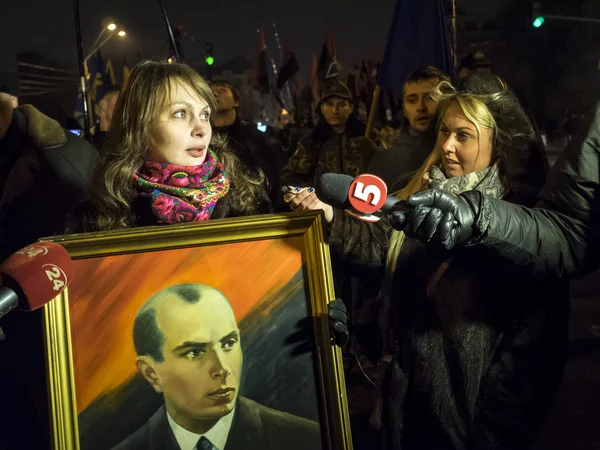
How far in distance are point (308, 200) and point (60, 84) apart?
35.7 meters

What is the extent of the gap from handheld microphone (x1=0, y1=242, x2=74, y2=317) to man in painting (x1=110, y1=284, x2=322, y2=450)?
13.7 inches

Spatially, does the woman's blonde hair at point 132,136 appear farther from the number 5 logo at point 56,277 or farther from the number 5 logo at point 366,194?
the number 5 logo at point 366,194

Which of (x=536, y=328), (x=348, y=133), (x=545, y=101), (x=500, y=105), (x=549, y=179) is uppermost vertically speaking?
(x=545, y=101)

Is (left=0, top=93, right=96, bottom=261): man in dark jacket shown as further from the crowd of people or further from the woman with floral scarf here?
the woman with floral scarf

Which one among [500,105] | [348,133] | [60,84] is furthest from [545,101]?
[500,105]

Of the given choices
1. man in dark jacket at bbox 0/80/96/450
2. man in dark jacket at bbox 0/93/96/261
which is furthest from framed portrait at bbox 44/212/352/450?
man in dark jacket at bbox 0/93/96/261

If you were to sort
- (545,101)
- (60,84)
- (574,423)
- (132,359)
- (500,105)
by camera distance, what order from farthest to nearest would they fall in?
1. (545,101)
2. (60,84)
3. (574,423)
4. (500,105)
5. (132,359)

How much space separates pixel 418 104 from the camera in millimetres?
4906

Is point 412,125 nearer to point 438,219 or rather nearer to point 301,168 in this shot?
point 301,168

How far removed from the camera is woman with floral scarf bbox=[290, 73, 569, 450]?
253 centimetres

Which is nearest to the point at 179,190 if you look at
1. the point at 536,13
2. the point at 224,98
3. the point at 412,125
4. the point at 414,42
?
the point at 412,125

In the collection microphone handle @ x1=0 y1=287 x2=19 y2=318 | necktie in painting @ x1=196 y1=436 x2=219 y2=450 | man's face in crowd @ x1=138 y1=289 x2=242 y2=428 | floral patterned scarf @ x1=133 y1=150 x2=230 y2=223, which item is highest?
floral patterned scarf @ x1=133 y1=150 x2=230 y2=223

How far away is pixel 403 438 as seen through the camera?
2734 millimetres

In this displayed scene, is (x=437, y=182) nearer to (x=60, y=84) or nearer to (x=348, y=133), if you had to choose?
(x=348, y=133)
